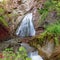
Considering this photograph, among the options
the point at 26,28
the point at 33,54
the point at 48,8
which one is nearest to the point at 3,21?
the point at 26,28

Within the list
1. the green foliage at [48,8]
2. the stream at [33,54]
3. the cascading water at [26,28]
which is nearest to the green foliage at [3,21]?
the cascading water at [26,28]

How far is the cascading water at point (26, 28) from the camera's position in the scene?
10.9m

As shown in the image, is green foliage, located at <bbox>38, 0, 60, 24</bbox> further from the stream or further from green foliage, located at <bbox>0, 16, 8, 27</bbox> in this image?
the stream

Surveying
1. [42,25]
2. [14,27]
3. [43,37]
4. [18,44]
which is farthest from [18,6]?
[43,37]

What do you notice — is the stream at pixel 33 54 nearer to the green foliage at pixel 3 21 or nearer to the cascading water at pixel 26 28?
the cascading water at pixel 26 28

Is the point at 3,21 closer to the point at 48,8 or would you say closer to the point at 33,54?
the point at 48,8

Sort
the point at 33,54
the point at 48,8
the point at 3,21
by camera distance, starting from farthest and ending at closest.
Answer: the point at 48,8, the point at 3,21, the point at 33,54

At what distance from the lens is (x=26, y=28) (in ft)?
36.4

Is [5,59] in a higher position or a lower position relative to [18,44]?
higher

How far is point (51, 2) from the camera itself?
36.6ft

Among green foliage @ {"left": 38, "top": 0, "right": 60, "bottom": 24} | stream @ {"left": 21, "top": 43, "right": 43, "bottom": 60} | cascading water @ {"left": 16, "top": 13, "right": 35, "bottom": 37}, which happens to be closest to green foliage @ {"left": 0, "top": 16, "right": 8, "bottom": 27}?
cascading water @ {"left": 16, "top": 13, "right": 35, "bottom": 37}

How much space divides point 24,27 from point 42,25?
1.03 m

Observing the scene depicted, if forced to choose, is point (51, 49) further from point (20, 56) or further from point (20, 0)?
point (20, 0)

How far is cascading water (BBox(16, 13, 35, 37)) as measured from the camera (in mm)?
10887
